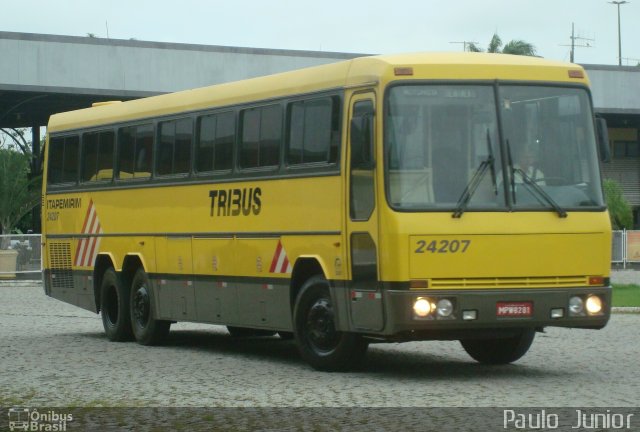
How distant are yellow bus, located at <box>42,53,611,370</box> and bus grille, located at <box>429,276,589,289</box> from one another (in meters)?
0.01

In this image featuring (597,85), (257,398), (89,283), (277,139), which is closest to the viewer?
(257,398)

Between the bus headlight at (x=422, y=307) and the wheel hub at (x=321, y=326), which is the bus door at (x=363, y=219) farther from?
the wheel hub at (x=321, y=326)

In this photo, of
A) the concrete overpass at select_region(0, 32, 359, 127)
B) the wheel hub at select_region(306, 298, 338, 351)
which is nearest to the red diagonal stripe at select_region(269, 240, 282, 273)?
the wheel hub at select_region(306, 298, 338, 351)

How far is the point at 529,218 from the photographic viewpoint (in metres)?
14.8

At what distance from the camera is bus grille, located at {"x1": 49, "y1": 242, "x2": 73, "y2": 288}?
23.0 m

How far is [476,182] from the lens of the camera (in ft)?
48.3

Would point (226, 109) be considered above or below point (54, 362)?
above

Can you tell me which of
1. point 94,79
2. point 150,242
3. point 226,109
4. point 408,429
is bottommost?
point 408,429

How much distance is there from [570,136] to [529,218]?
110cm

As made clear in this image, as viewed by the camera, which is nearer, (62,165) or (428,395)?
(428,395)

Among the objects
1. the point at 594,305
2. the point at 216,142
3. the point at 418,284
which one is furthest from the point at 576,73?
the point at 216,142

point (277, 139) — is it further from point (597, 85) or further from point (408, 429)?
point (597, 85)

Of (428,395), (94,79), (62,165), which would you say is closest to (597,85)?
(94,79)

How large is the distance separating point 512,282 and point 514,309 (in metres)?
0.26
